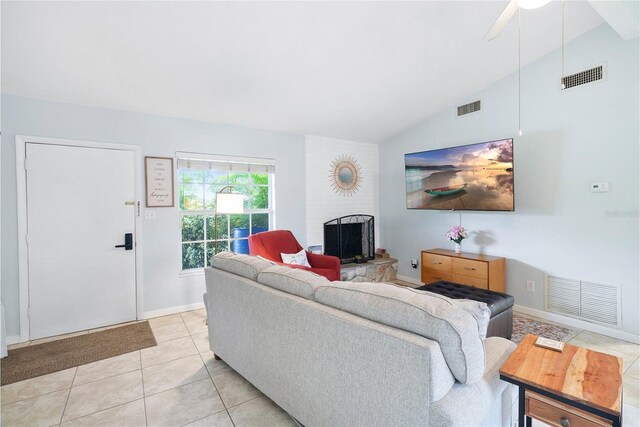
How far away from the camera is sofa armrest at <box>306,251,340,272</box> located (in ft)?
11.8

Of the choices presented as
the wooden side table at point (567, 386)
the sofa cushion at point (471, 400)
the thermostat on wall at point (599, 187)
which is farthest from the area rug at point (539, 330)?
the sofa cushion at point (471, 400)

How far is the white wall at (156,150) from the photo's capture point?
285 cm

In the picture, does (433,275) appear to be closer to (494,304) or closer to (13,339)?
(494,304)

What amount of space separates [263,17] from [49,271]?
3.04m

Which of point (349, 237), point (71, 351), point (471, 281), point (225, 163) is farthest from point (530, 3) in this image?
point (71, 351)

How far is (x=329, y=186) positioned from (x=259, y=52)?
8.00ft

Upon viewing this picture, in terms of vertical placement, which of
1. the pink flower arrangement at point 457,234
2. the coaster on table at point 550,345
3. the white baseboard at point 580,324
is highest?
the pink flower arrangement at point 457,234

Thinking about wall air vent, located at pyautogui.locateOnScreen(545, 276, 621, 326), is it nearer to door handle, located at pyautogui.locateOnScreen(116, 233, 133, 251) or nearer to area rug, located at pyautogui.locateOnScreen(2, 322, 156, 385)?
area rug, located at pyautogui.locateOnScreen(2, 322, 156, 385)

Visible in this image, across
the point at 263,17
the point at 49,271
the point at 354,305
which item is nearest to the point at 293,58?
the point at 263,17

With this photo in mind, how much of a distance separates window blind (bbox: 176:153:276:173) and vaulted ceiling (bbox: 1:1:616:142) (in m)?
0.47

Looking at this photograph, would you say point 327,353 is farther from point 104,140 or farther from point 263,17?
point 104,140

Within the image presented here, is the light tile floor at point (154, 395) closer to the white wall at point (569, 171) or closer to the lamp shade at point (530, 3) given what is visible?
the white wall at point (569, 171)

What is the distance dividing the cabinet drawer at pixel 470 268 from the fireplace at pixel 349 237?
1.53 metres

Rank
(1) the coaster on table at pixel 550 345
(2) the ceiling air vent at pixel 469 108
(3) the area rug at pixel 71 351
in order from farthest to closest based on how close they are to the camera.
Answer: (2) the ceiling air vent at pixel 469 108
(3) the area rug at pixel 71 351
(1) the coaster on table at pixel 550 345
